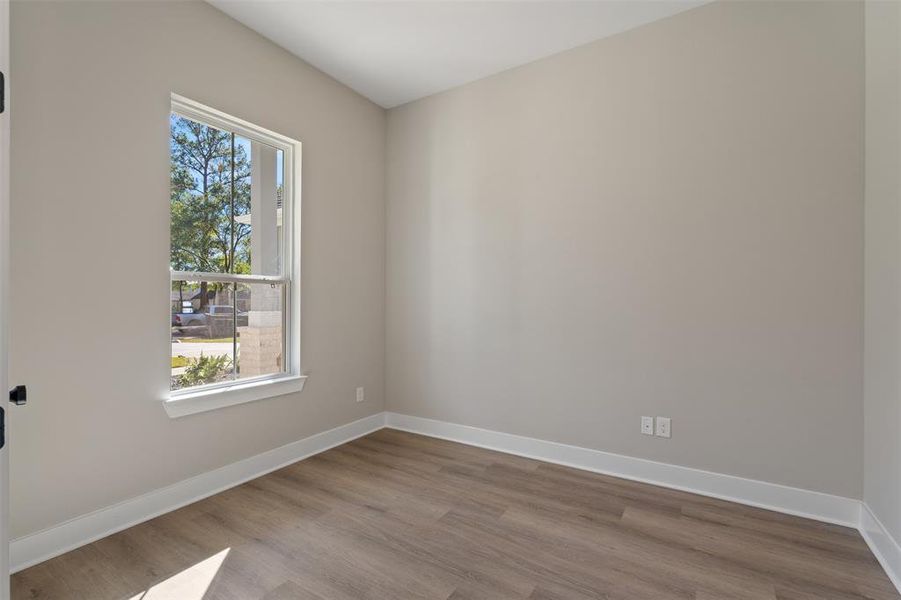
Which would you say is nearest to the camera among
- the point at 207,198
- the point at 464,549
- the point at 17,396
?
the point at 17,396

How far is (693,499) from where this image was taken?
8.29ft

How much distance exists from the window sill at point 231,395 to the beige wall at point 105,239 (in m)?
0.06

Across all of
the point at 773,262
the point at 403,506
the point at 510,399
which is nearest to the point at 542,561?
the point at 403,506

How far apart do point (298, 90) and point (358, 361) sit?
82.2 inches

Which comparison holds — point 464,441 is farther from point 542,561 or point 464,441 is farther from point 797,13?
point 797,13

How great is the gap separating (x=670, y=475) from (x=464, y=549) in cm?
143

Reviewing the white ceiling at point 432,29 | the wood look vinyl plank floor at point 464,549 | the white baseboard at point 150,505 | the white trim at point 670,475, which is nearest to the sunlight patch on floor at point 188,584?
the wood look vinyl plank floor at point 464,549

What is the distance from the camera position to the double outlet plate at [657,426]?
2.70m

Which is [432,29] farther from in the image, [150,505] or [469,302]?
[150,505]

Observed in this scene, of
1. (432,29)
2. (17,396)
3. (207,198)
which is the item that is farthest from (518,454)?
(432,29)

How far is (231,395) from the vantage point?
2678 millimetres

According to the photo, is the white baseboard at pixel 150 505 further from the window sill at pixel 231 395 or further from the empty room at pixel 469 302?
the window sill at pixel 231 395

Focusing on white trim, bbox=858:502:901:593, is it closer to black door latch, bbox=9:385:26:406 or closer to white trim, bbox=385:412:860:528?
white trim, bbox=385:412:860:528

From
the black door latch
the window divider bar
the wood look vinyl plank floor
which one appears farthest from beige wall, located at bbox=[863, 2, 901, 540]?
the window divider bar
